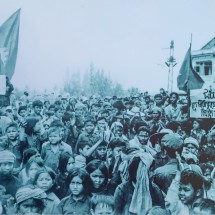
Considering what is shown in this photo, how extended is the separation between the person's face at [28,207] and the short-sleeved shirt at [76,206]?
26 cm

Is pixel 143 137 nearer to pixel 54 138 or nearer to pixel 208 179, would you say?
pixel 208 179

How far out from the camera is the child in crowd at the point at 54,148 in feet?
9.73

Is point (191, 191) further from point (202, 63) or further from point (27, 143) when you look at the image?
point (27, 143)

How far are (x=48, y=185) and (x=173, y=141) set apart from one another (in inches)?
49.1

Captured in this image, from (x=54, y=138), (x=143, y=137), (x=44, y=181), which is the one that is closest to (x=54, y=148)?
(x=54, y=138)

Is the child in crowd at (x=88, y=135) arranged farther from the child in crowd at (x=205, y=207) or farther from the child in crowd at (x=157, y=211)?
the child in crowd at (x=205, y=207)

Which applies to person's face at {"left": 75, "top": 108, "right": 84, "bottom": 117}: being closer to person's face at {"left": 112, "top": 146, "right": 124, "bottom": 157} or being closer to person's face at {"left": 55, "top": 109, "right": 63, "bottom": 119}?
person's face at {"left": 55, "top": 109, "right": 63, "bottom": 119}

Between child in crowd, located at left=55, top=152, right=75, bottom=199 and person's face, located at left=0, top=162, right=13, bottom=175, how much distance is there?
18.0 inches

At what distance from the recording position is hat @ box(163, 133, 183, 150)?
289cm

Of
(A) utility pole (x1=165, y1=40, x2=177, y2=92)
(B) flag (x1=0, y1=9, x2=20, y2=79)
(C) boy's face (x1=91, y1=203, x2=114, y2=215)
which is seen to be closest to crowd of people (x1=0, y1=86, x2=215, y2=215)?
(C) boy's face (x1=91, y1=203, x2=114, y2=215)

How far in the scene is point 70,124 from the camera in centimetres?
306

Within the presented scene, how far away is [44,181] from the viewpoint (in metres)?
2.85

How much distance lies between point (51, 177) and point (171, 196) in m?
1.14

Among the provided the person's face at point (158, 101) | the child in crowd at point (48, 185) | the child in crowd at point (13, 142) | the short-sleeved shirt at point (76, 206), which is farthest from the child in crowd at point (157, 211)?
the child in crowd at point (13, 142)
